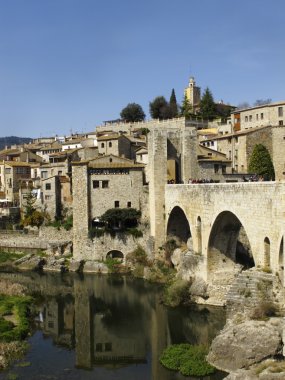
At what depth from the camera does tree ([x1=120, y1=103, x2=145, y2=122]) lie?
88562 millimetres

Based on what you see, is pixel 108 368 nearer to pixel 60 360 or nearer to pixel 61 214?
pixel 60 360

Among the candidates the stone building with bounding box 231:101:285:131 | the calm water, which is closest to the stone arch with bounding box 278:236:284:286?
the calm water

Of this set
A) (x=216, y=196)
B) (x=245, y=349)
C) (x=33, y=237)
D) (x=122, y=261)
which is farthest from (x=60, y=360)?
(x=33, y=237)

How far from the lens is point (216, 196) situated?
29359mm

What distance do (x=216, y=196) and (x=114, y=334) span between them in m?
9.70

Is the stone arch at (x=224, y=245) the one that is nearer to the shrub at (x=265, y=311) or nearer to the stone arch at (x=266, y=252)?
the stone arch at (x=266, y=252)

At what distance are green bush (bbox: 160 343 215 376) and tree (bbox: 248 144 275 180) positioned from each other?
2875cm

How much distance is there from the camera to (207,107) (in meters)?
78.8

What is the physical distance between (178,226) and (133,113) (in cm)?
5114

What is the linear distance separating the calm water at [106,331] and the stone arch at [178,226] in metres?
4.91

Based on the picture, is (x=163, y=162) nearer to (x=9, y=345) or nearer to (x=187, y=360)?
(x=9, y=345)

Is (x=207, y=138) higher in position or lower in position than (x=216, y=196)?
higher

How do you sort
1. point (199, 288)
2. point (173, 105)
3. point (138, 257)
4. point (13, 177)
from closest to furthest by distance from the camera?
point (199, 288), point (138, 257), point (13, 177), point (173, 105)

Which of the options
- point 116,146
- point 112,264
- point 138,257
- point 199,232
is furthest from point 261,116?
point 199,232
